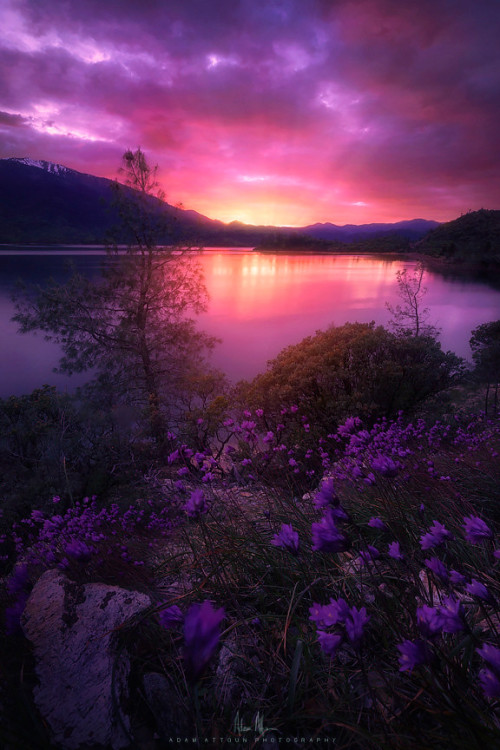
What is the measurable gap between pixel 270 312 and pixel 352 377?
34907 mm

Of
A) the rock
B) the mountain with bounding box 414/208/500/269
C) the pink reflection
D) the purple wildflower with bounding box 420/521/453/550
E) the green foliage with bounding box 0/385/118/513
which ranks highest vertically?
the mountain with bounding box 414/208/500/269

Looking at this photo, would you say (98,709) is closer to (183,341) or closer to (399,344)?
(399,344)

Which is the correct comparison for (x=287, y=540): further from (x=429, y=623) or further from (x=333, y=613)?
(x=429, y=623)

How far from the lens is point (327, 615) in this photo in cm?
118

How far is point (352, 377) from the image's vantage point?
1001 cm

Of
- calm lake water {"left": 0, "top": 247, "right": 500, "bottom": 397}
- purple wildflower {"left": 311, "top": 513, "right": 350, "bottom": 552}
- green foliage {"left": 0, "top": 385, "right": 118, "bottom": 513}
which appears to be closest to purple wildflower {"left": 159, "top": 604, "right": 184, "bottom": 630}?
purple wildflower {"left": 311, "top": 513, "right": 350, "bottom": 552}

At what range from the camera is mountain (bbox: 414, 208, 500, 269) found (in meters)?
67.5

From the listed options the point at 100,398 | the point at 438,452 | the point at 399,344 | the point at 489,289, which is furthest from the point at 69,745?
the point at 489,289

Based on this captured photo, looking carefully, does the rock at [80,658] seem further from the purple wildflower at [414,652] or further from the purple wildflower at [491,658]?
the purple wildflower at [491,658]

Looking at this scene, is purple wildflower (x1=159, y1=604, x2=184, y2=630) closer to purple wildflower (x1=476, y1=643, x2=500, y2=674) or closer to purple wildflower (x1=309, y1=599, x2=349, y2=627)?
purple wildflower (x1=309, y1=599, x2=349, y2=627)

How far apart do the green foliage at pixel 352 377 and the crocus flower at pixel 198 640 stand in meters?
8.46

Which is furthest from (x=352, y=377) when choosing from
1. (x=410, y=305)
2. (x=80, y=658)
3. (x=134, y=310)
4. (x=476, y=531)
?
(x=410, y=305)

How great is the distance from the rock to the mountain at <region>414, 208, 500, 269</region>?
82.2 metres

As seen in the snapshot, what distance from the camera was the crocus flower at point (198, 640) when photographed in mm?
965
